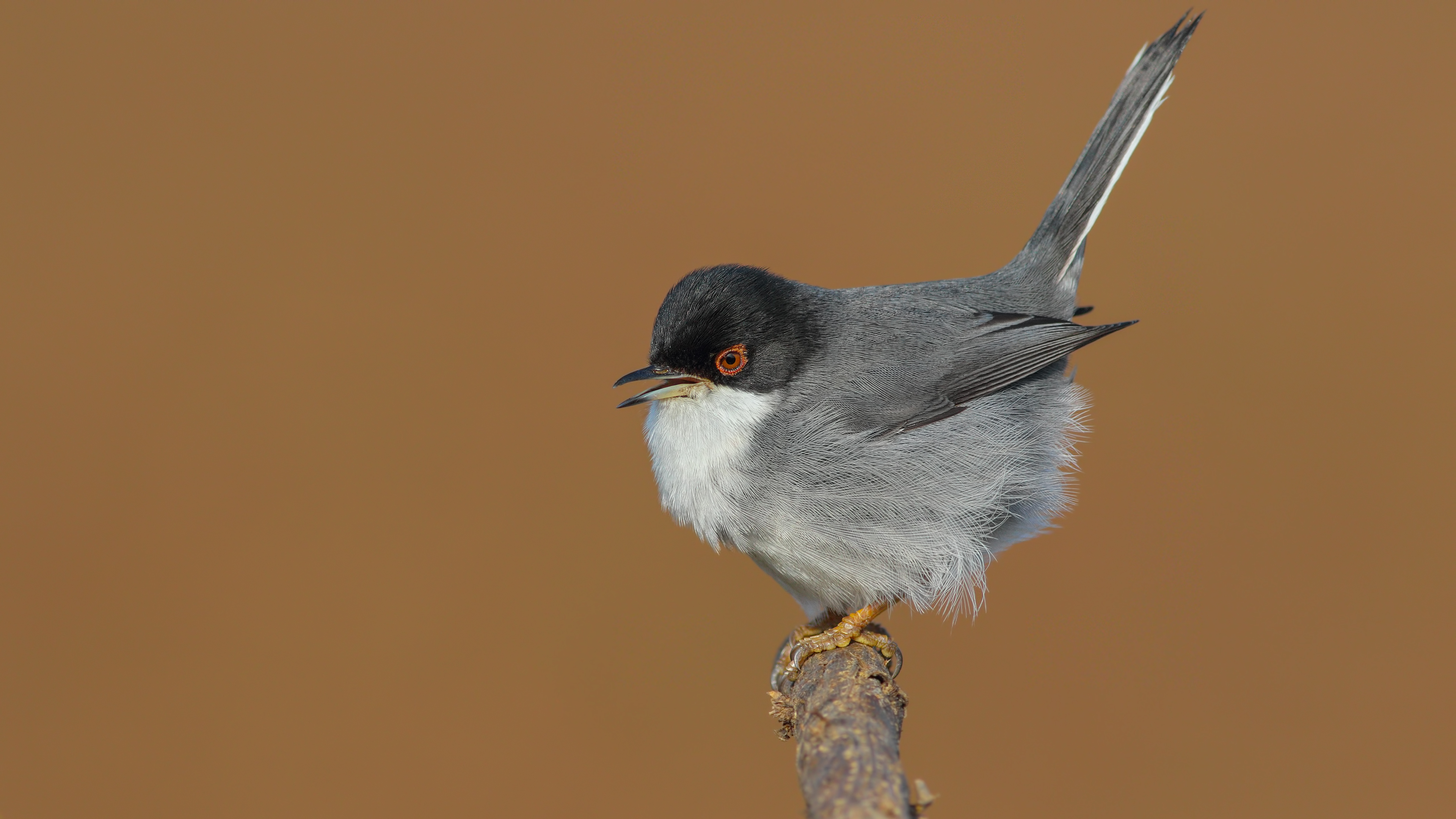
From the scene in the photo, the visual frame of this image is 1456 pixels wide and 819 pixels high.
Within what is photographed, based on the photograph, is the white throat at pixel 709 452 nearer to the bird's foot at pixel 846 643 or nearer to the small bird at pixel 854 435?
the small bird at pixel 854 435

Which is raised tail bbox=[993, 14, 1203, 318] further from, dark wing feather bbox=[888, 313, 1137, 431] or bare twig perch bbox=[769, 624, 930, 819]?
bare twig perch bbox=[769, 624, 930, 819]

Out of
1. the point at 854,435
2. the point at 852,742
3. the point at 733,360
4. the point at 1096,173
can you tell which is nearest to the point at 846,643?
the point at 854,435

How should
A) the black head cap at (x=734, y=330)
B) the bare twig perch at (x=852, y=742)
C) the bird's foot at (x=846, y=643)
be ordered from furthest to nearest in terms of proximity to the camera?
the bird's foot at (x=846, y=643) → the black head cap at (x=734, y=330) → the bare twig perch at (x=852, y=742)

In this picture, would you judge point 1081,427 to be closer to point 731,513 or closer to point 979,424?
point 979,424

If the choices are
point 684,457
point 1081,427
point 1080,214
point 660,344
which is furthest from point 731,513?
point 1080,214

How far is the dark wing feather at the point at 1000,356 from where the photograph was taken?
308 centimetres

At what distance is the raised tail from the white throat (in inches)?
52.4

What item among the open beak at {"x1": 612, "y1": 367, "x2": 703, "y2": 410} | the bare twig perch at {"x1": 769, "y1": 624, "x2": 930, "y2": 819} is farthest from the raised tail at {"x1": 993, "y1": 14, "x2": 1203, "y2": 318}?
the bare twig perch at {"x1": 769, "y1": 624, "x2": 930, "y2": 819}

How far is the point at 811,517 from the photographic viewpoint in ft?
9.31

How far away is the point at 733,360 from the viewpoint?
288 cm

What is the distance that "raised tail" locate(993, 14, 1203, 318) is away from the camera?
363 centimetres

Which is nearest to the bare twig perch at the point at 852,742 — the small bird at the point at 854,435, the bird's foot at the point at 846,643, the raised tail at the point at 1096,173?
the bird's foot at the point at 846,643

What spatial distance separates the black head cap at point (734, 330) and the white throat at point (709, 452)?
0.20ft

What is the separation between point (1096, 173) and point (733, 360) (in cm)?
172
